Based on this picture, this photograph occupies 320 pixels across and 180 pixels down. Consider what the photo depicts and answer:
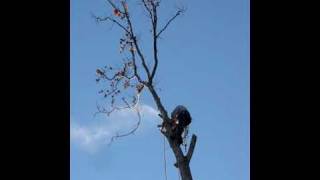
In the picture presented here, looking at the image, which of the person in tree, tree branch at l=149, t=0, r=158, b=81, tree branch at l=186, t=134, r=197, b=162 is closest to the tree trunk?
tree branch at l=186, t=134, r=197, b=162

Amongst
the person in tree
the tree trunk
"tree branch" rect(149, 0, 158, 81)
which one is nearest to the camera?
the tree trunk

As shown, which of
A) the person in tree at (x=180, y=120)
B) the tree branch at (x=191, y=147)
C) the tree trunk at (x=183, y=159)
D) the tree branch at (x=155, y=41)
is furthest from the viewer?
the tree branch at (x=155, y=41)

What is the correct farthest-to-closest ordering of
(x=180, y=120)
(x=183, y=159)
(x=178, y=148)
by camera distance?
(x=180, y=120)
(x=178, y=148)
(x=183, y=159)

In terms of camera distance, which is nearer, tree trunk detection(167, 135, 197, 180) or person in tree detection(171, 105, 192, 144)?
tree trunk detection(167, 135, 197, 180)

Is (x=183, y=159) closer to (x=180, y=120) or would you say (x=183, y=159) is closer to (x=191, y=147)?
(x=191, y=147)

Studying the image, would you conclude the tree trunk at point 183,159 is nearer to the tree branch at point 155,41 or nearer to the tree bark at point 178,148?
the tree bark at point 178,148

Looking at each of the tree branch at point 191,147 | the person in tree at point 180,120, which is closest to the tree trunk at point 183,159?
the tree branch at point 191,147

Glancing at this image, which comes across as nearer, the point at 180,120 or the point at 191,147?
the point at 191,147

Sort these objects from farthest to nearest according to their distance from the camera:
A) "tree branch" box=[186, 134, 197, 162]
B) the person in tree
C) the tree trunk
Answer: the person in tree → "tree branch" box=[186, 134, 197, 162] → the tree trunk

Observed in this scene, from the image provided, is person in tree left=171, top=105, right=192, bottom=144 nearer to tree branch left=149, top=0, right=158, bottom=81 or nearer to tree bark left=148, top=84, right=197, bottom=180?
tree bark left=148, top=84, right=197, bottom=180

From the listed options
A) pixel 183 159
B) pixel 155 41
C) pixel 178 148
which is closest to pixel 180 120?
pixel 178 148

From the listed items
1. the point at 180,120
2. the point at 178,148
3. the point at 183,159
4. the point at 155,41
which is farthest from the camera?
the point at 155,41

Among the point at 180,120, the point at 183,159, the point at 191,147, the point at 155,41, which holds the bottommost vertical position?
the point at 183,159
